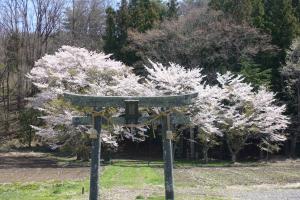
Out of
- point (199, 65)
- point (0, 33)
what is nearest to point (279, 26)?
point (199, 65)

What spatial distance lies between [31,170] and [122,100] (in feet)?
49.5

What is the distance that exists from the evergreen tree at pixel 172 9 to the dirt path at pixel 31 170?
18.2 meters

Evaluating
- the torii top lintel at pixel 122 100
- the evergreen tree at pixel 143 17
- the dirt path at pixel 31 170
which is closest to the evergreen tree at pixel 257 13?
the evergreen tree at pixel 143 17

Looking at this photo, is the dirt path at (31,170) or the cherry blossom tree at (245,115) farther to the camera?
the cherry blossom tree at (245,115)

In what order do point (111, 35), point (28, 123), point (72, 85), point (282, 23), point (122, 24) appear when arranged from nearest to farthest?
point (72, 85)
point (28, 123)
point (282, 23)
point (111, 35)
point (122, 24)

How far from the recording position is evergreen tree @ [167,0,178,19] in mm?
45744

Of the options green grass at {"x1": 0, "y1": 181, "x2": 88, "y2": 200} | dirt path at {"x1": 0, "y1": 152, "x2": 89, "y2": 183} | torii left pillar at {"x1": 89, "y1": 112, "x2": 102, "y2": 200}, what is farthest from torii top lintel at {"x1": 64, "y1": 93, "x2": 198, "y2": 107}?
dirt path at {"x1": 0, "y1": 152, "x2": 89, "y2": 183}

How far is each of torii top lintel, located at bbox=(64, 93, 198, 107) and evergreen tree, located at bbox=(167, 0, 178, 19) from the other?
112ft

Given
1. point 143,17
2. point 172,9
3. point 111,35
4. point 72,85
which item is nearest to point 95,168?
point 72,85

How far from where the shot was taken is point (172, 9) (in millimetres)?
46719

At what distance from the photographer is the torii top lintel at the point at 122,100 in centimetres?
1114

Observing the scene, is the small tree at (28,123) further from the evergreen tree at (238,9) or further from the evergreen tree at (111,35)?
the evergreen tree at (238,9)

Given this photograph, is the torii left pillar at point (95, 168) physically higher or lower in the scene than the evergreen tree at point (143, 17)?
lower

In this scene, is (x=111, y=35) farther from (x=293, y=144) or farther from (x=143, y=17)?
(x=293, y=144)
